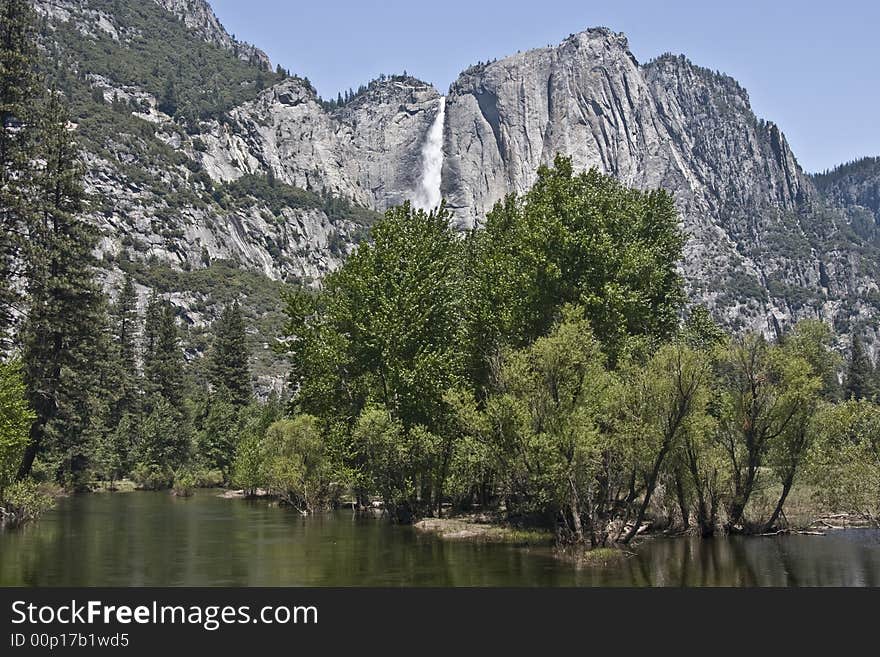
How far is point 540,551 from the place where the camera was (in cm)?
3803

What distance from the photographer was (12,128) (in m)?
53.8

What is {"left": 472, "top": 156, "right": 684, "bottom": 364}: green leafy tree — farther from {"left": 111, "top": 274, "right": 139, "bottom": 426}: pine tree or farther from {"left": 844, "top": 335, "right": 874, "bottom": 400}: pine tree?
{"left": 844, "top": 335, "right": 874, "bottom": 400}: pine tree

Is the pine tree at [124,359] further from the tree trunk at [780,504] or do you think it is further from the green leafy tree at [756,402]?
the tree trunk at [780,504]

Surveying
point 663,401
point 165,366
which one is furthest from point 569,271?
point 165,366

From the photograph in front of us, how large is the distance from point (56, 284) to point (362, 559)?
101 ft

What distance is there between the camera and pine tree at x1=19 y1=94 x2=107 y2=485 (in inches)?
2117

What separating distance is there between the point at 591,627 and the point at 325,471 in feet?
134

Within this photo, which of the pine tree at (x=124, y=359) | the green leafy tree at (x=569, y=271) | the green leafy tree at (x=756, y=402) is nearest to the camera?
the green leafy tree at (x=756, y=402)

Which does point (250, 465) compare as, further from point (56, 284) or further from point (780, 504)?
point (780, 504)

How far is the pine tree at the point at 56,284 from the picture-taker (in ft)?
176

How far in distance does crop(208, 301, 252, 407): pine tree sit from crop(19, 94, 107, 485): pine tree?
51.2m

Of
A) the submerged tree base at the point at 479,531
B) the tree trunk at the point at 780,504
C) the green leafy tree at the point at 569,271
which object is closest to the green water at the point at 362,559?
the tree trunk at the point at 780,504

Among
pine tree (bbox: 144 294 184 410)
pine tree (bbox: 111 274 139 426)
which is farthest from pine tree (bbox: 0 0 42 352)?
pine tree (bbox: 144 294 184 410)

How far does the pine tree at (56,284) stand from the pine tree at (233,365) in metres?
51.2
